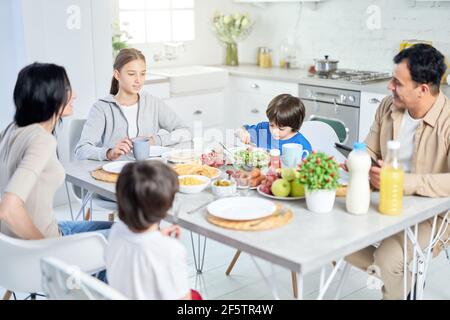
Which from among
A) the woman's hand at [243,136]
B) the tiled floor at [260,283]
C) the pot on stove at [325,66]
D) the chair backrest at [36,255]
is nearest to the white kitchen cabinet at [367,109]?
the pot on stove at [325,66]

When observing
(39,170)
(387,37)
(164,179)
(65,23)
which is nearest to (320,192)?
(164,179)

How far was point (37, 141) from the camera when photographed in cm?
211

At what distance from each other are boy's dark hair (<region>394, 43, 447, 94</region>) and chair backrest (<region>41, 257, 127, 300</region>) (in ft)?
4.78

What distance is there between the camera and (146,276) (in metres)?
1.74

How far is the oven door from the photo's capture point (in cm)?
450

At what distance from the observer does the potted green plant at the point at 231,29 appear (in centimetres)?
568

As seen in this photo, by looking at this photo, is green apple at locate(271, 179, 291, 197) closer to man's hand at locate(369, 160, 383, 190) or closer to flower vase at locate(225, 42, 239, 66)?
man's hand at locate(369, 160, 383, 190)

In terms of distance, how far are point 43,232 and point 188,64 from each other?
12.2 ft

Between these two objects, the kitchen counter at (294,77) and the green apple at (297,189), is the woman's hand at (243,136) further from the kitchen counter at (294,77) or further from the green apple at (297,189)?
the kitchen counter at (294,77)

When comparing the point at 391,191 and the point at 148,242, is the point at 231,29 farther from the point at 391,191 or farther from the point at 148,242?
the point at 148,242

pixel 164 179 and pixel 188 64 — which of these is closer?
pixel 164 179

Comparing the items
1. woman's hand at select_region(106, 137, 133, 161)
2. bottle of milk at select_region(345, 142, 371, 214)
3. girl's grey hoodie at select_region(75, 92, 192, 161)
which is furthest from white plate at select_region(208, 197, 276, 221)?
girl's grey hoodie at select_region(75, 92, 192, 161)

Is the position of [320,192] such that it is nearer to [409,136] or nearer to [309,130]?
[409,136]

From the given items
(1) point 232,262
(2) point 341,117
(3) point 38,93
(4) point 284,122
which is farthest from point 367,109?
(3) point 38,93
